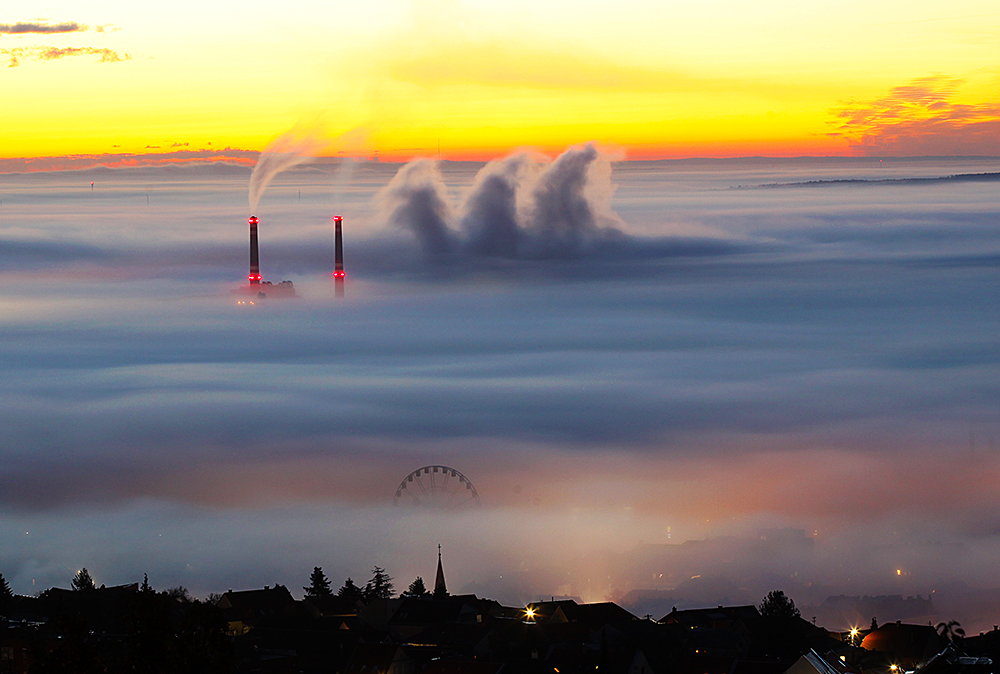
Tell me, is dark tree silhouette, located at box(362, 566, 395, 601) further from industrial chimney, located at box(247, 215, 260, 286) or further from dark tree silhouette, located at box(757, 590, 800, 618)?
industrial chimney, located at box(247, 215, 260, 286)

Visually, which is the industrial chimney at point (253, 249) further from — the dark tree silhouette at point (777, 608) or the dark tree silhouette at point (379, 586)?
the dark tree silhouette at point (777, 608)

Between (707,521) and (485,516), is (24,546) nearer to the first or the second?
(485,516)

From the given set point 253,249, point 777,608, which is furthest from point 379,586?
point 253,249

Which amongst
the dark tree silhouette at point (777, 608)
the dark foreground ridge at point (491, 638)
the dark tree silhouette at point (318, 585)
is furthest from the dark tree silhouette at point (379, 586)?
the dark tree silhouette at point (777, 608)

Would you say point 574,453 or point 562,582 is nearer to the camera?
point 562,582

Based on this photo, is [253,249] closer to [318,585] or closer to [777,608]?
[318,585]

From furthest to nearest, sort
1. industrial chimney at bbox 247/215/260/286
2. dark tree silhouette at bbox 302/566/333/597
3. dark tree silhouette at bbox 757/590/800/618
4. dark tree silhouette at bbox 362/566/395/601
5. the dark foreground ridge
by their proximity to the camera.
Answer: industrial chimney at bbox 247/215/260/286 < dark tree silhouette at bbox 362/566/395/601 < dark tree silhouette at bbox 302/566/333/597 < dark tree silhouette at bbox 757/590/800/618 < the dark foreground ridge

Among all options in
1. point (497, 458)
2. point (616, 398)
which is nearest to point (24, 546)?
point (497, 458)

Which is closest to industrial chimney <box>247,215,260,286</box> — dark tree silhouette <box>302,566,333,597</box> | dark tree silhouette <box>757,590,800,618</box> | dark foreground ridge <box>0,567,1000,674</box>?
dark tree silhouette <box>302,566,333,597</box>
